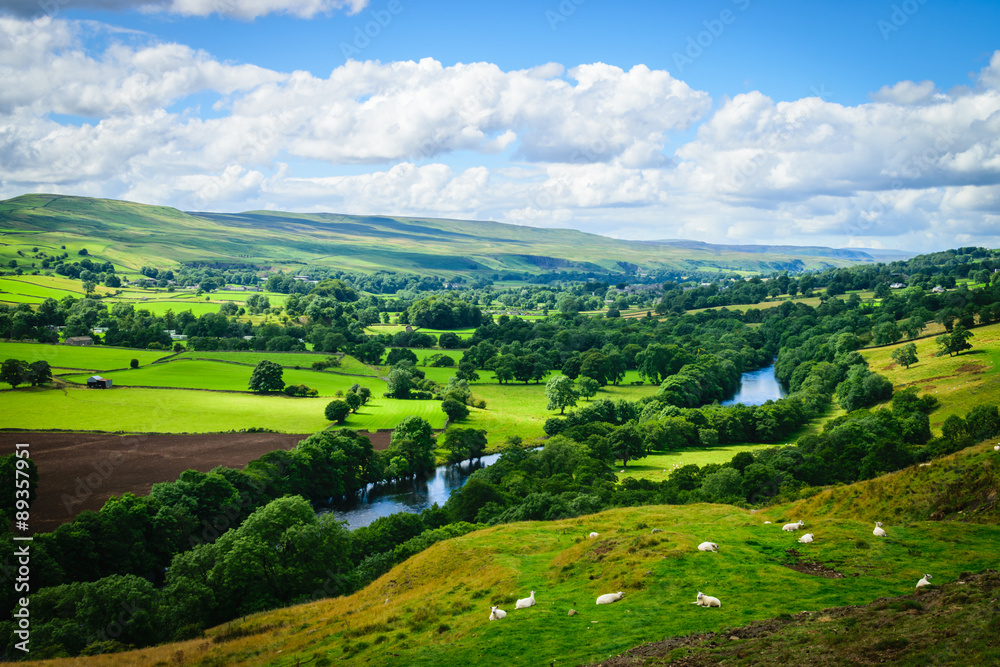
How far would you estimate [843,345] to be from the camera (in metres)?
126

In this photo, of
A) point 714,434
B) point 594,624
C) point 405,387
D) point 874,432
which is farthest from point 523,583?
point 405,387

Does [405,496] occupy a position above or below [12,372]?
below

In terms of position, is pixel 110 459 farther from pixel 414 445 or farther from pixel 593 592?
pixel 593 592

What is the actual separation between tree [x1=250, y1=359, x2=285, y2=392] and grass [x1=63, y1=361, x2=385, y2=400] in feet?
6.60

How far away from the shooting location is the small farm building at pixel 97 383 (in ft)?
289

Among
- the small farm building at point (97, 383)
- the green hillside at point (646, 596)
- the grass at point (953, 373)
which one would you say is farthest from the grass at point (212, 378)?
the grass at point (953, 373)

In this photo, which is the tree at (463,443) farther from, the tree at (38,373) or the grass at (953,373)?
the tree at (38,373)

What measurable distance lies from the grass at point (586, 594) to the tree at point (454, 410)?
206 feet

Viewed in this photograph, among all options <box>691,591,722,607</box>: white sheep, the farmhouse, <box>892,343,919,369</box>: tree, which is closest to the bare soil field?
<box>691,591,722,607</box>: white sheep

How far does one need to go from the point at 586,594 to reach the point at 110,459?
62.2 metres

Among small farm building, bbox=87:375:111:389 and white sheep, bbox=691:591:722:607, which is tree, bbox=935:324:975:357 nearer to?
white sheep, bbox=691:591:722:607

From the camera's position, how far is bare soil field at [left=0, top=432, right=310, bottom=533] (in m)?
55.1

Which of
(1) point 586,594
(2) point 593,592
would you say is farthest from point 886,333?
(1) point 586,594

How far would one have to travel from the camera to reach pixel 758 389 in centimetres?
12744
